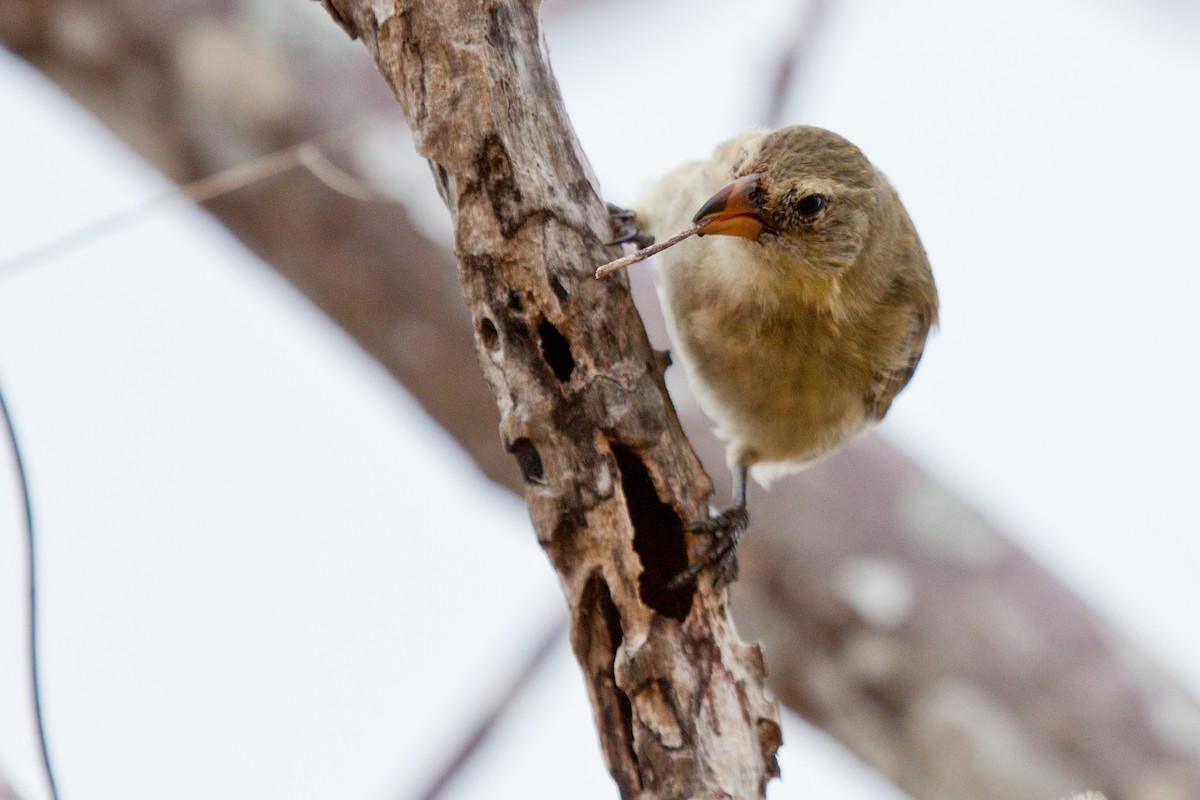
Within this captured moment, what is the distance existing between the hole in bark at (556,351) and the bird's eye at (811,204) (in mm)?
774

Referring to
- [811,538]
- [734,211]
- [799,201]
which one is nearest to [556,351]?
[734,211]

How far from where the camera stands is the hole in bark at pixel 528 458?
155 centimetres

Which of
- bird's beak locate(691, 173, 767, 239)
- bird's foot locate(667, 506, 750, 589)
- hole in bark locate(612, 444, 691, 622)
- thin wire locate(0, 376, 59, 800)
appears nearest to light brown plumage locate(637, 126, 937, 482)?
bird's beak locate(691, 173, 767, 239)

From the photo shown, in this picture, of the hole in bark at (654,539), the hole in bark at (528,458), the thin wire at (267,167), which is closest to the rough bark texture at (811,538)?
the thin wire at (267,167)

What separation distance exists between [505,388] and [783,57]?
2003 mm

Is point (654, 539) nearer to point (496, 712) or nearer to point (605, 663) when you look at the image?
point (605, 663)

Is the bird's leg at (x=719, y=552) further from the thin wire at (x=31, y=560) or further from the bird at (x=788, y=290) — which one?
the thin wire at (x=31, y=560)

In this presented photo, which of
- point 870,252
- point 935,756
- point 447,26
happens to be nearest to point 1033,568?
point 935,756

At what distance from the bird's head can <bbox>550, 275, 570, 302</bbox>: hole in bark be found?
1.66ft

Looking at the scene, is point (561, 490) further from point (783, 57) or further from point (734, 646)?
point (783, 57)

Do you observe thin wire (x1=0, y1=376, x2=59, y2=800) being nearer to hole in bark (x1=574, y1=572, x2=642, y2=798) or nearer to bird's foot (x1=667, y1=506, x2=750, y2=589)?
hole in bark (x1=574, y1=572, x2=642, y2=798)

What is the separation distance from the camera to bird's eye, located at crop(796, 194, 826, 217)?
86.3 inches

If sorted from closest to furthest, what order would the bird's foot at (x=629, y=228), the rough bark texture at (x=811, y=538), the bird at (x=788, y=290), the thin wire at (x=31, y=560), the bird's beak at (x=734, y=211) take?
the thin wire at (x=31, y=560)
the bird's beak at (x=734, y=211)
the bird at (x=788, y=290)
the bird's foot at (x=629, y=228)
the rough bark texture at (x=811, y=538)

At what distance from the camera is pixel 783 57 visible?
3.22m
